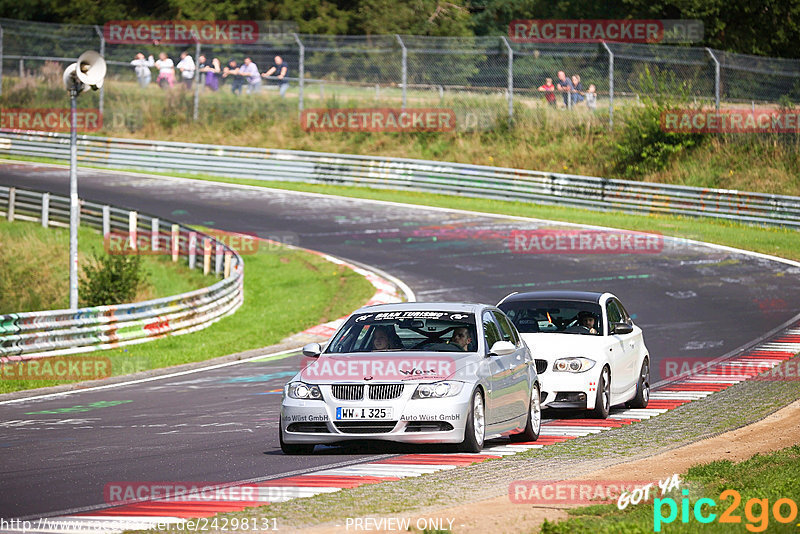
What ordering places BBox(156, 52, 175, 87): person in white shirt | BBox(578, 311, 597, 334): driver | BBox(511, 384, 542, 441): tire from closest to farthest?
1. BBox(511, 384, 542, 441): tire
2. BBox(578, 311, 597, 334): driver
3. BBox(156, 52, 175, 87): person in white shirt

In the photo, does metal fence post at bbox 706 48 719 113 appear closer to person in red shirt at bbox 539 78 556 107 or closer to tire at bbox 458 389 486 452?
person in red shirt at bbox 539 78 556 107

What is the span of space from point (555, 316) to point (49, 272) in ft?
70.8

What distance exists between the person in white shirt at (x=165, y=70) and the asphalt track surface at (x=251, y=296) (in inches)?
232

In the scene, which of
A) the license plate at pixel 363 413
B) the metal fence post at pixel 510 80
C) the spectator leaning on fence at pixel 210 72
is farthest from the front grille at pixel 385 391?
the spectator leaning on fence at pixel 210 72

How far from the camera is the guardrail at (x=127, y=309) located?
20.4m

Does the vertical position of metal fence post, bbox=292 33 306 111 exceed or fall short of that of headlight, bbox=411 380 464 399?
it exceeds it

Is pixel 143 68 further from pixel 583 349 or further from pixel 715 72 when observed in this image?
pixel 583 349

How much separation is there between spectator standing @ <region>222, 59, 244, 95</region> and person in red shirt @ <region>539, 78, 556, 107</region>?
12380 millimetres

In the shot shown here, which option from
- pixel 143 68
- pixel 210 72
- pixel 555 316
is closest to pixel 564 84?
pixel 210 72

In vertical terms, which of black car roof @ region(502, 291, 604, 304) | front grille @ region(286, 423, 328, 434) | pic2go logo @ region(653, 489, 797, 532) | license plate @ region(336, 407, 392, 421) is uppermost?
pic2go logo @ region(653, 489, 797, 532)

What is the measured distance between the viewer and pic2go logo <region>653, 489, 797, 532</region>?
25.0ft

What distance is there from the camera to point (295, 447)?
11.3m

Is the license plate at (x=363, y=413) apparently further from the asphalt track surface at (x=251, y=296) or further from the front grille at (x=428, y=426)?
the asphalt track surface at (x=251, y=296)

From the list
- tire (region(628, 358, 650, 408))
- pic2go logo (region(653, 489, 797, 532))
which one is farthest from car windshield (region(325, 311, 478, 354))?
tire (region(628, 358, 650, 408))
